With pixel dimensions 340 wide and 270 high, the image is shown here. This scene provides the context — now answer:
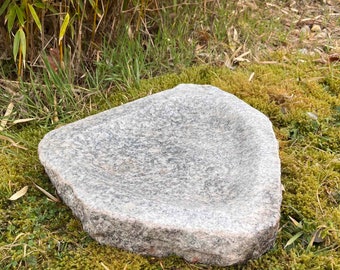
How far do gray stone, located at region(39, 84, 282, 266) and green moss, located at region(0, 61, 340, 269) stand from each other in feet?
0.24

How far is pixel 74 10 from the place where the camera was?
8.20 feet

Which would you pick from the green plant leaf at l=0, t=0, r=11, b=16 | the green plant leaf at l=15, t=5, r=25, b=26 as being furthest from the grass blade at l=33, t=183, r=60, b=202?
the green plant leaf at l=0, t=0, r=11, b=16

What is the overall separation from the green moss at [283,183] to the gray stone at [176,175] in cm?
7

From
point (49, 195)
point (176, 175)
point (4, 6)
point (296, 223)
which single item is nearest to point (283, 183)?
point (296, 223)

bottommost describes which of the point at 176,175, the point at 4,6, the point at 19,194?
the point at 19,194

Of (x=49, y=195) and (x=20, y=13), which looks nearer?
(x=49, y=195)

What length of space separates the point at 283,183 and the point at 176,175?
46cm

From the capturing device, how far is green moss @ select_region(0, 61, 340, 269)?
5.66 ft

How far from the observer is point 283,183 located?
207cm

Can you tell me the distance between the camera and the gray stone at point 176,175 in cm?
163

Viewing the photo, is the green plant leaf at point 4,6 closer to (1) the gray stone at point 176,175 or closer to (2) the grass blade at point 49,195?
(1) the gray stone at point 176,175

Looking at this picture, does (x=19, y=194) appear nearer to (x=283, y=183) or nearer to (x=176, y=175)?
(x=176, y=175)

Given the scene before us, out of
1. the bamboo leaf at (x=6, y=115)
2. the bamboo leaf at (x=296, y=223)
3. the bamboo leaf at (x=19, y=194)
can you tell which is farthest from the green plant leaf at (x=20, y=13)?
the bamboo leaf at (x=296, y=223)

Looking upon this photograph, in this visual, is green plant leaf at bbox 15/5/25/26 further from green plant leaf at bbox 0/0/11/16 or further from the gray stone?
the gray stone
